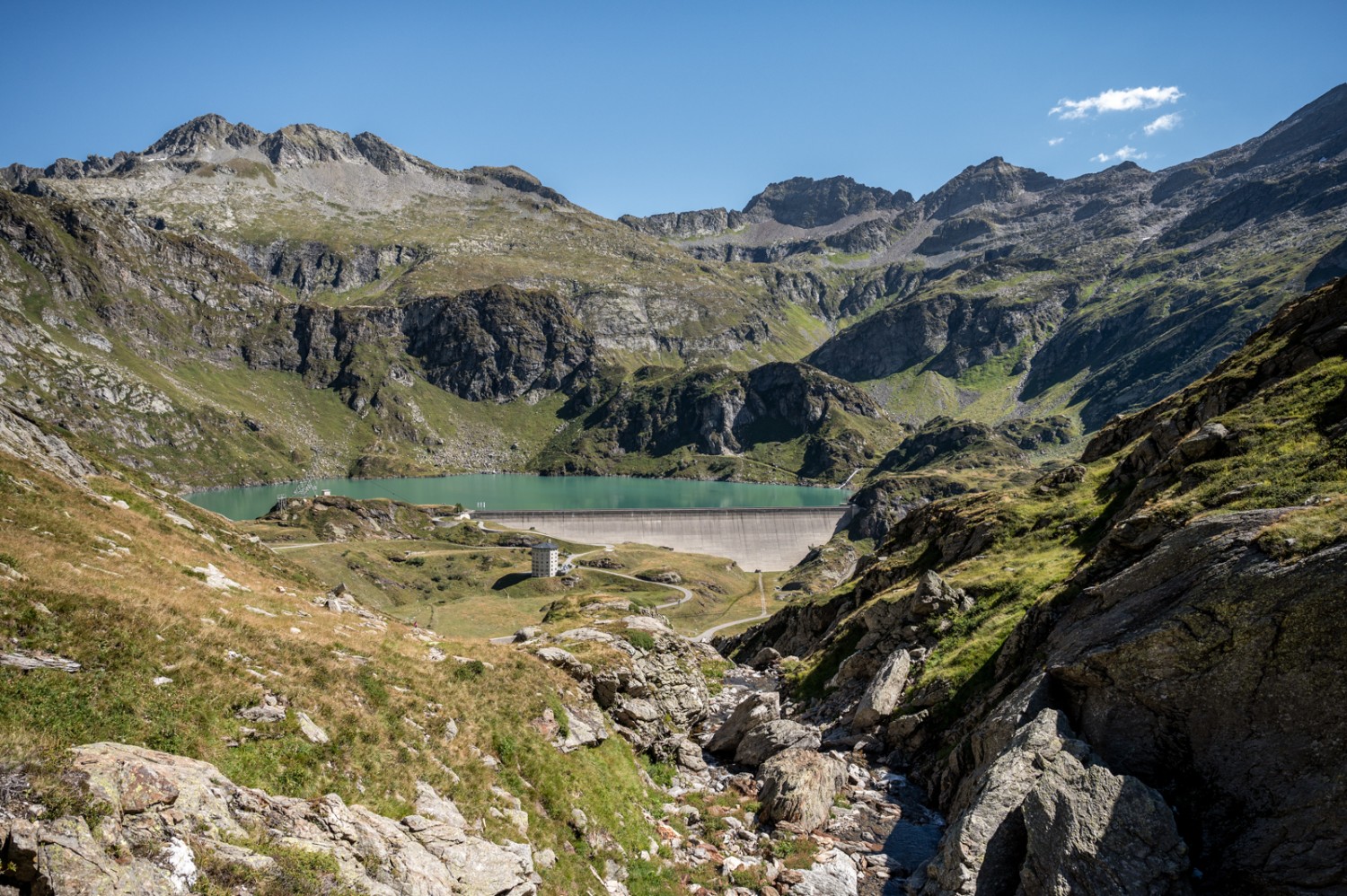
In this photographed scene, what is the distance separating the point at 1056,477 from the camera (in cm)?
4575

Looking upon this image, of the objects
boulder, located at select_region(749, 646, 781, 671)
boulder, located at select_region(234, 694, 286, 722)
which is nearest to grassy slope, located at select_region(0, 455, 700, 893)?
boulder, located at select_region(234, 694, 286, 722)

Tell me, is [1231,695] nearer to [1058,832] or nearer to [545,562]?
[1058,832]

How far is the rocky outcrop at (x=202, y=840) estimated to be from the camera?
7820 millimetres

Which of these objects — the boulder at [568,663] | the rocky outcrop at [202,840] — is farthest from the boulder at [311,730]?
the boulder at [568,663]

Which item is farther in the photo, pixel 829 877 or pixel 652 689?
pixel 652 689

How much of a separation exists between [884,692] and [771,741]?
6489 mm

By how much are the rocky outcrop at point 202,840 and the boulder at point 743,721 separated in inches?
789

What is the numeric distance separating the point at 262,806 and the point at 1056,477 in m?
48.8


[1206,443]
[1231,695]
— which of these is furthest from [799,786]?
[1206,443]

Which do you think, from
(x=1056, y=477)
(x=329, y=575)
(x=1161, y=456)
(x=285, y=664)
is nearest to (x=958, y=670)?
(x=1161, y=456)

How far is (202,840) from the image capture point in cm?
945

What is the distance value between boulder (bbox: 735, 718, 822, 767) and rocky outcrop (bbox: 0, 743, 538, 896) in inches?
709

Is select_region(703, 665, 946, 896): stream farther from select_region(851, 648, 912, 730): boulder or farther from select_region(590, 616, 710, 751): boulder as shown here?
select_region(590, 616, 710, 751): boulder

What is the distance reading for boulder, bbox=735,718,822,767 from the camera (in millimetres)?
30078
